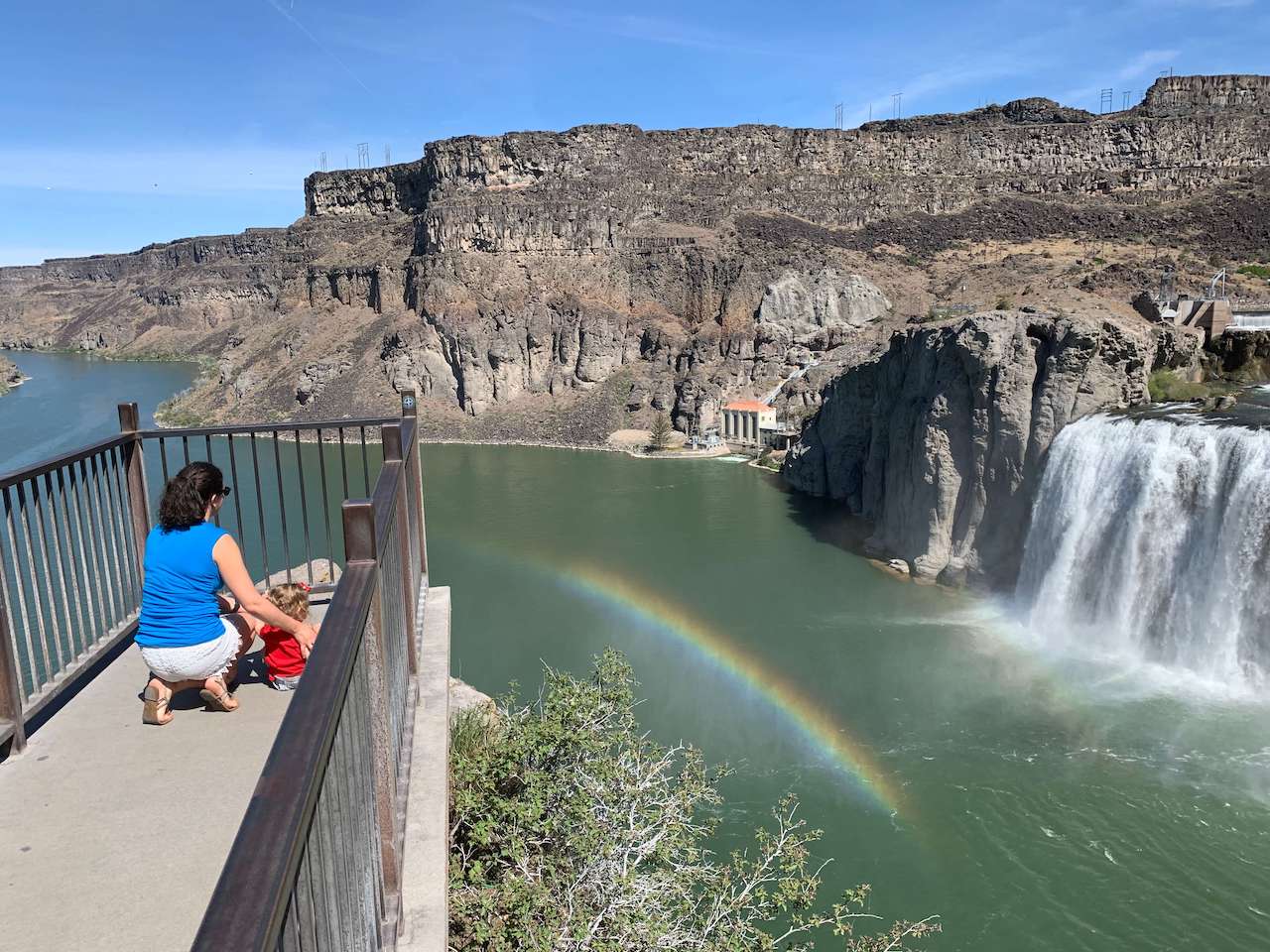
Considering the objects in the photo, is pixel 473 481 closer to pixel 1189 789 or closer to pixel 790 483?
pixel 790 483

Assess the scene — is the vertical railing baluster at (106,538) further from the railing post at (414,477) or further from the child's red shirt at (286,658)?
the railing post at (414,477)

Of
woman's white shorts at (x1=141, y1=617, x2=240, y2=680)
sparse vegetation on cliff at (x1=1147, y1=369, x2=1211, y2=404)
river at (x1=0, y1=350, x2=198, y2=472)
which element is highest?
woman's white shorts at (x1=141, y1=617, x2=240, y2=680)

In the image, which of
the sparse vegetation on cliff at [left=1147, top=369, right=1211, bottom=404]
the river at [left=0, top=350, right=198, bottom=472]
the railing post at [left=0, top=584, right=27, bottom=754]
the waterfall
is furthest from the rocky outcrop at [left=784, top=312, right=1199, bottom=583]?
the river at [left=0, top=350, right=198, bottom=472]

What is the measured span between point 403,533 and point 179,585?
43.8 inches

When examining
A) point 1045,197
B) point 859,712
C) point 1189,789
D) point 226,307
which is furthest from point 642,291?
point 226,307

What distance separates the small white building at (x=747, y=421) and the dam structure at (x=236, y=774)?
142ft

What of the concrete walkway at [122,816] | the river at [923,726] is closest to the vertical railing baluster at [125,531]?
the concrete walkway at [122,816]

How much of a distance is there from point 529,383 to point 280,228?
85054mm

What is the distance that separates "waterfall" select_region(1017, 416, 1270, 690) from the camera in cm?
1752

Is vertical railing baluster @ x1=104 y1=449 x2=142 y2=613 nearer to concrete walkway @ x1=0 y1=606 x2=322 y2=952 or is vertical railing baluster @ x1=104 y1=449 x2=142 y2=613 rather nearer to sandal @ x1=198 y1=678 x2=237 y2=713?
concrete walkway @ x1=0 y1=606 x2=322 y2=952

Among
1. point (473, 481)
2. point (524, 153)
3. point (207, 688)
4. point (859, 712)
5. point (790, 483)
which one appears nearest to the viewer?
point (207, 688)

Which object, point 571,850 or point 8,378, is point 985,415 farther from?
point 8,378

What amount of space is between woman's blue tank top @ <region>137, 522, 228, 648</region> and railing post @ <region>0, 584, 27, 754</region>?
0.51m

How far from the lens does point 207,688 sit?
439 cm
